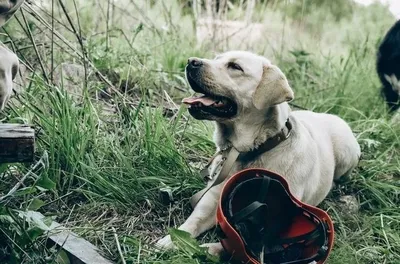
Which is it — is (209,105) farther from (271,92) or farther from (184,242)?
(184,242)

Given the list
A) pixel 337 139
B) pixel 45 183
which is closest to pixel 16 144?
pixel 45 183

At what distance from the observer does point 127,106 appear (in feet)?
13.2

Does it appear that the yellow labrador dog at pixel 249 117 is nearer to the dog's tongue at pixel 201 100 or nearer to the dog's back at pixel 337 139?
the dog's tongue at pixel 201 100

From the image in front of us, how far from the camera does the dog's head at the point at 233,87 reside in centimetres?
313

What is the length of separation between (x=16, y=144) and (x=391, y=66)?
10.8ft

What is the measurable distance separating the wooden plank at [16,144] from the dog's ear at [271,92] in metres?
1.06

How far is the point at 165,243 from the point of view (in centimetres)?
302

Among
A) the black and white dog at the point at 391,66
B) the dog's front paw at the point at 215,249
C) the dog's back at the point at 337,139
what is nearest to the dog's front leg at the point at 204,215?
the dog's front paw at the point at 215,249

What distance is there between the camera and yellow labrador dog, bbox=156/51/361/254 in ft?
10.3

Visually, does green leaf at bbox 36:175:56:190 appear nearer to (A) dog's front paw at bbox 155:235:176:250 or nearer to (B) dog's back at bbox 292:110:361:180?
(A) dog's front paw at bbox 155:235:176:250

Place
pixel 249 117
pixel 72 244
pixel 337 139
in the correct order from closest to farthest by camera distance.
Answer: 1. pixel 72 244
2. pixel 249 117
3. pixel 337 139

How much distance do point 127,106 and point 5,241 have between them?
4.36ft

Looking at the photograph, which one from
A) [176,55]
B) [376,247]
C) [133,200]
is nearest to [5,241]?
[133,200]

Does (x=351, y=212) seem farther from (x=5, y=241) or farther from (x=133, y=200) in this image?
(x=5, y=241)
